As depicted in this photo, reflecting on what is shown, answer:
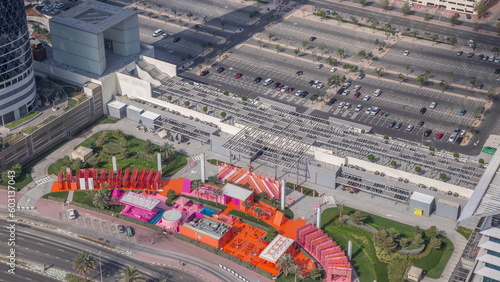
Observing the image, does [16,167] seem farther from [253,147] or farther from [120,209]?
[253,147]

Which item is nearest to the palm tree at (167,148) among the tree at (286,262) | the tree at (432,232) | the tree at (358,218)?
the tree at (286,262)

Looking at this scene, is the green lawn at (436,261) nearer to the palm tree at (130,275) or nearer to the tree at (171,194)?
the palm tree at (130,275)

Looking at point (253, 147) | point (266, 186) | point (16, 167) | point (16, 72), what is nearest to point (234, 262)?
point (266, 186)

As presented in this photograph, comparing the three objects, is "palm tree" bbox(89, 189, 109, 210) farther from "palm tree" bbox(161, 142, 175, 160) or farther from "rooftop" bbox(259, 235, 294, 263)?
"rooftop" bbox(259, 235, 294, 263)

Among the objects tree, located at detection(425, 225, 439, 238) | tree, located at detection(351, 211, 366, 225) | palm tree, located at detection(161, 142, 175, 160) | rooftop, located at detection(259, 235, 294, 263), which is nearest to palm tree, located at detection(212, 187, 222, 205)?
rooftop, located at detection(259, 235, 294, 263)

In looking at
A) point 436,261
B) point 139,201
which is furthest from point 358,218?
point 139,201

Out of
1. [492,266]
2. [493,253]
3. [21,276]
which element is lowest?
[21,276]

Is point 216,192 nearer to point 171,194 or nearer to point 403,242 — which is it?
point 171,194
